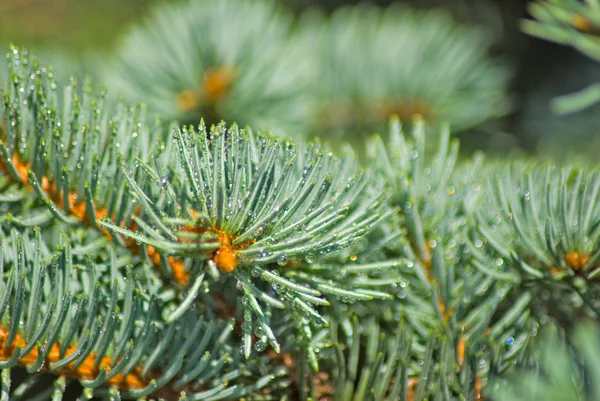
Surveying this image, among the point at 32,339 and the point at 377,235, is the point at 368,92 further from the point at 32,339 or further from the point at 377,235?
the point at 32,339

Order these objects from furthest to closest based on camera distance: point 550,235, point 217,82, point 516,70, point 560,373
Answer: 1. point 516,70
2. point 217,82
3. point 550,235
4. point 560,373

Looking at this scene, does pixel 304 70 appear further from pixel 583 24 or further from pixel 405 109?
pixel 583 24

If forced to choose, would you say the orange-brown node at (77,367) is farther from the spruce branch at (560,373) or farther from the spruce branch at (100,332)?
the spruce branch at (560,373)

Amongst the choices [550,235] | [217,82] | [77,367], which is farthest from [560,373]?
[217,82]

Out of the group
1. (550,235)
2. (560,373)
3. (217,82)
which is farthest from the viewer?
(217,82)

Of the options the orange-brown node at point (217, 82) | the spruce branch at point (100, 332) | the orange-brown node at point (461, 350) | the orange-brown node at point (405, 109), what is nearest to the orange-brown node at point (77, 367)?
the spruce branch at point (100, 332)

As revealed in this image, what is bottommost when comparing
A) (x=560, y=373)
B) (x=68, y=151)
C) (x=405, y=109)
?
(x=560, y=373)

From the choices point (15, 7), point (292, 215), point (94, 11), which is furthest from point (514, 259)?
point (15, 7)

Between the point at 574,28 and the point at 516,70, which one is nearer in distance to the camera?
the point at 574,28
